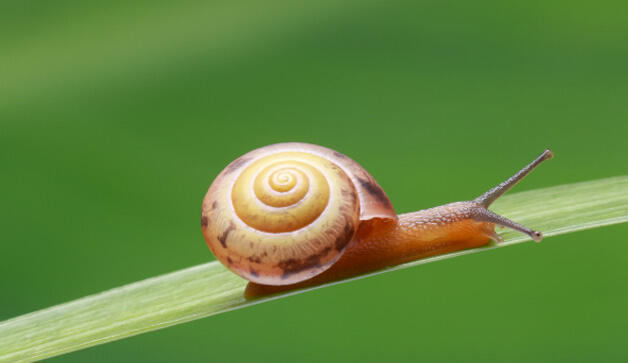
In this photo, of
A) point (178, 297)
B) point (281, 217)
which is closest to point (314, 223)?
point (281, 217)

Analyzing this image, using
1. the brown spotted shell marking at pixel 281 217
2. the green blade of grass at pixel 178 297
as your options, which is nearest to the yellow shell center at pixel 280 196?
the brown spotted shell marking at pixel 281 217

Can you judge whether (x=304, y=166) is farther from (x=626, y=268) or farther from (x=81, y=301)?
(x=626, y=268)

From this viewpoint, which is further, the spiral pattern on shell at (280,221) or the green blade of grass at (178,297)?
the spiral pattern on shell at (280,221)

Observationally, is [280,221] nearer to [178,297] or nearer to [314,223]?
[314,223]

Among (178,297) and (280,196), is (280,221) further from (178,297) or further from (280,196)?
(178,297)

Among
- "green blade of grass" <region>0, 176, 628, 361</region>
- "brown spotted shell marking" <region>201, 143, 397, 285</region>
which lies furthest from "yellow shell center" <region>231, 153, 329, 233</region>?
"green blade of grass" <region>0, 176, 628, 361</region>

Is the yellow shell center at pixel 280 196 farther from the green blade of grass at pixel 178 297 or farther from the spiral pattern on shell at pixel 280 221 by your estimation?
the green blade of grass at pixel 178 297

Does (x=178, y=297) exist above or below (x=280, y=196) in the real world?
below
